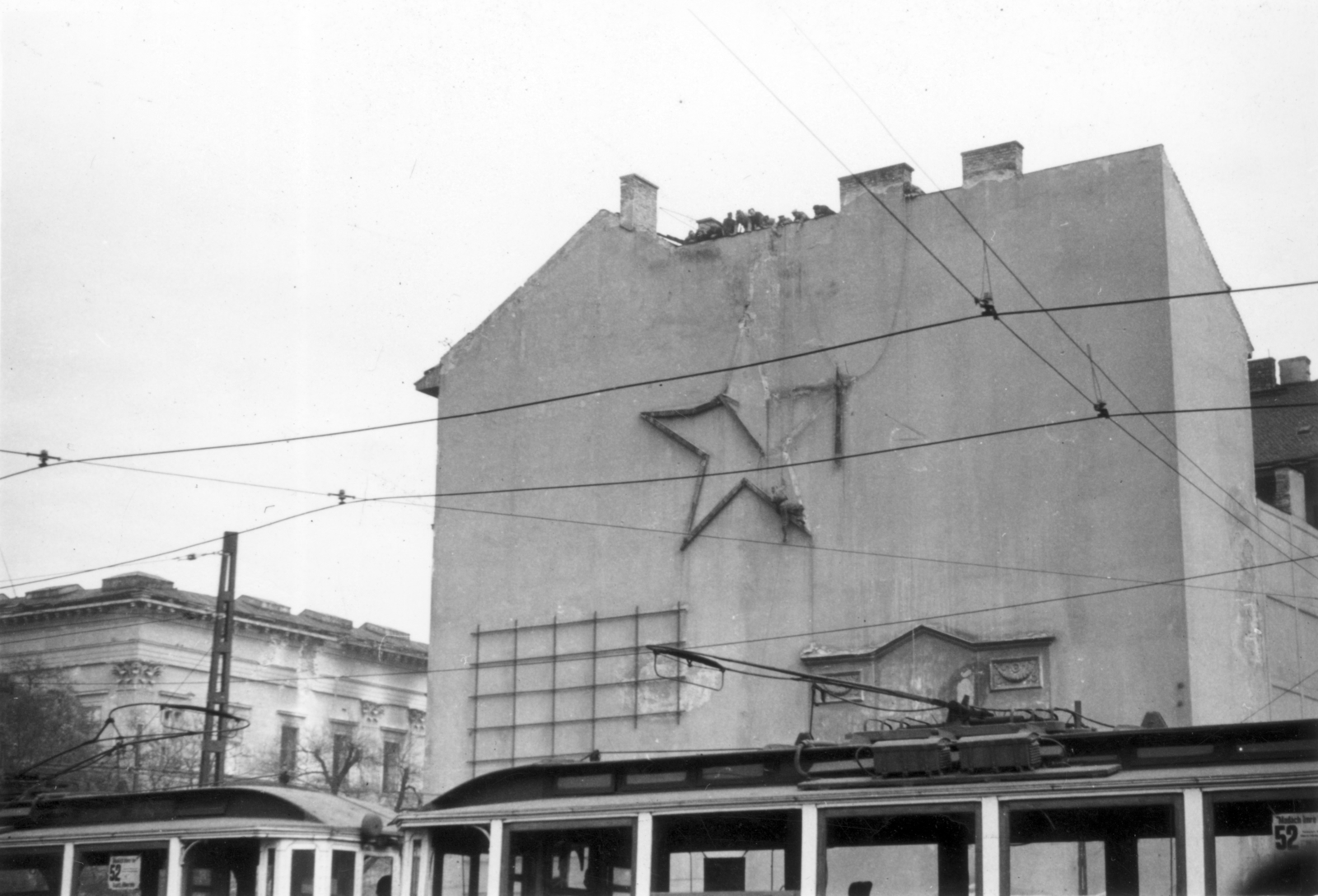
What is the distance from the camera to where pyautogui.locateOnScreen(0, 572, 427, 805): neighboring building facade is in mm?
41250

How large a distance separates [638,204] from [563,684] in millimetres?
8704

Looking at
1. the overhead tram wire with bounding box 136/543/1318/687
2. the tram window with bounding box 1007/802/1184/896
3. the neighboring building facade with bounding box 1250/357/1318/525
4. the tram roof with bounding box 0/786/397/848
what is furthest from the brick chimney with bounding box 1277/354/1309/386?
the tram roof with bounding box 0/786/397/848

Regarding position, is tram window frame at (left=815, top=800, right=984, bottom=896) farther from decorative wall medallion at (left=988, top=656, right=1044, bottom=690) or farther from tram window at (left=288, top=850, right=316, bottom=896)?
decorative wall medallion at (left=988, top=656, right=1044, bottom=690)

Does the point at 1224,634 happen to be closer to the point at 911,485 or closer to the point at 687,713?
the point at 911,485

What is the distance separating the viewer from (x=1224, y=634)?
→ 22984 mm

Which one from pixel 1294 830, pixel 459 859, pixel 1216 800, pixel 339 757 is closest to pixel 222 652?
pixel 459 859

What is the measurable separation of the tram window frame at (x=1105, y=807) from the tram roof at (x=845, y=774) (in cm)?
8

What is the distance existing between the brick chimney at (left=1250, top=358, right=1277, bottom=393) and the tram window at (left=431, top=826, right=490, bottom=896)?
31456 mm

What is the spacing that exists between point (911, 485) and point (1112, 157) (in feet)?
18.5

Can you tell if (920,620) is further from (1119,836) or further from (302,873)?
(1119,836)

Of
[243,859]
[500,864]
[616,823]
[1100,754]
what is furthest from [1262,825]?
[243,859]

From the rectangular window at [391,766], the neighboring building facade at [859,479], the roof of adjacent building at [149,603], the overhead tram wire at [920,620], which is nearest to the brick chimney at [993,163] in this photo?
the neighboring building facade at [859,479]

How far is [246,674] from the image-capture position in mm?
45312

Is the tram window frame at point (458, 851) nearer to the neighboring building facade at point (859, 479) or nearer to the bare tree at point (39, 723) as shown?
the neighboring building facade at point (859, 479)
